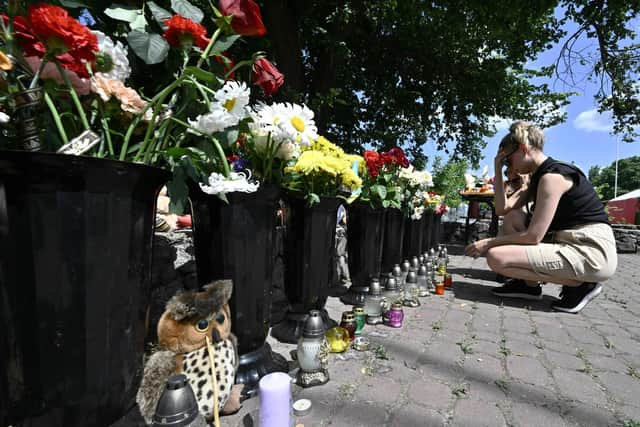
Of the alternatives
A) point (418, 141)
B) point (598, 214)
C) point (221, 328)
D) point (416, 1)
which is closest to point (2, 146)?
point (221, 328)

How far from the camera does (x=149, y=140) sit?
2.87 ft

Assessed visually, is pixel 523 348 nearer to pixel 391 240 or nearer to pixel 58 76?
pixel 391 240

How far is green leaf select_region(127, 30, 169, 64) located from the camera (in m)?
0.87

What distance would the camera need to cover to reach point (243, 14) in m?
0.98

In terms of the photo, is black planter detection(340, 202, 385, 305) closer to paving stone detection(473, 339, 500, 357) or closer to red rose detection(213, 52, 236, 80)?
paving stone detection(473, 339, 500, 357)

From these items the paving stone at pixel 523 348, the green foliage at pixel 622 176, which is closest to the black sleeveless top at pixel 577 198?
the paving stone at pixel 523 348

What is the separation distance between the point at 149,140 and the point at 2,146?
12.2 inches

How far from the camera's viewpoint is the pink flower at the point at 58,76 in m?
0.75

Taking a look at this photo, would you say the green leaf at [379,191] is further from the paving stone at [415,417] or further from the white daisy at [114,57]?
the white daisy at [114,57]

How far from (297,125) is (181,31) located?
464 mm

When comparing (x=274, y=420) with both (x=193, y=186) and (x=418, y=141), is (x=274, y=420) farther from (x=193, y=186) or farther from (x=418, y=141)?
(x=418, y=141)

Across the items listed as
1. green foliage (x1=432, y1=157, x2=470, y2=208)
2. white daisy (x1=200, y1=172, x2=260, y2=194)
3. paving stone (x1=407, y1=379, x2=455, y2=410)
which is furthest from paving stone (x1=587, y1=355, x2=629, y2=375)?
green foliage (x1=432, y1=157, x2=470, y2=208)

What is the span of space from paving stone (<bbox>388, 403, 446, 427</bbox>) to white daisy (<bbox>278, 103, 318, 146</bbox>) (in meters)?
1.03

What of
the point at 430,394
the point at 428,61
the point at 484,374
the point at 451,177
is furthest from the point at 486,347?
the point at 451,177
